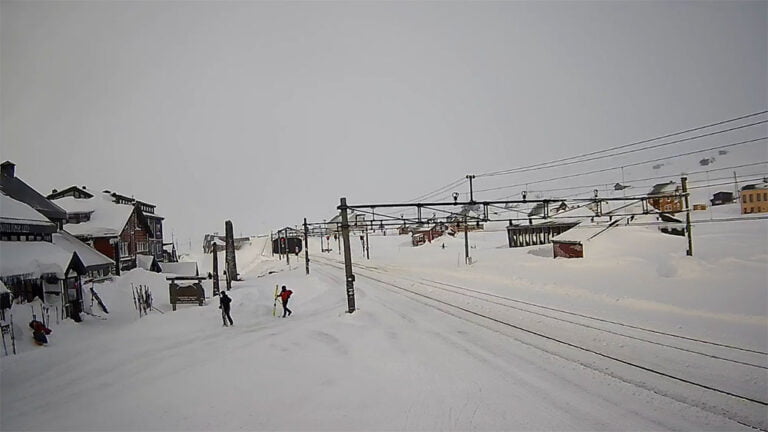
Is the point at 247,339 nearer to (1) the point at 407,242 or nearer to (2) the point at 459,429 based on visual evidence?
(2) the point at 459,429

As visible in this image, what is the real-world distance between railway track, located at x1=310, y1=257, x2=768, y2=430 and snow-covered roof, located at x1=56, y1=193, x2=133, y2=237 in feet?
93.8

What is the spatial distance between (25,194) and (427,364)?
18.7 meters

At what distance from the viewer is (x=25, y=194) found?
17.9 meters

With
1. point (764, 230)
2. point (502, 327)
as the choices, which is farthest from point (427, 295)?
point (764, 230)

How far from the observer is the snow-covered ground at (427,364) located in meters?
9.03

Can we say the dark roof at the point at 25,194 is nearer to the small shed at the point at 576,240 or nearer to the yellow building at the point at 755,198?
the small shed at the point at 576,240

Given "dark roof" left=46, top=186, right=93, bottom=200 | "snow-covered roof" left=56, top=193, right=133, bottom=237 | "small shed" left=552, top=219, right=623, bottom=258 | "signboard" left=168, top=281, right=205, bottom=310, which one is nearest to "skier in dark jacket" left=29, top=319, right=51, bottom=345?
"signboard" left=168, top=281, right=205, bottom=310

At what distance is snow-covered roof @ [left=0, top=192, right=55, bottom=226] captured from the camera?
463 inches

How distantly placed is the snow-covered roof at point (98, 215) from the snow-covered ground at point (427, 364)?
9225mm

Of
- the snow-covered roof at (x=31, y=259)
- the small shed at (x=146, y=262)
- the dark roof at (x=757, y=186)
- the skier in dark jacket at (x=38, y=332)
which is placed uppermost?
the dark roof at (x=757, y=186)

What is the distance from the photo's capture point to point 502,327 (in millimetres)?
16828

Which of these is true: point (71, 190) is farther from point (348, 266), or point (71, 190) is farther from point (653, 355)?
point (653, 355)

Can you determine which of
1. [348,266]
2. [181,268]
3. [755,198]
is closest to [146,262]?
[181,268]

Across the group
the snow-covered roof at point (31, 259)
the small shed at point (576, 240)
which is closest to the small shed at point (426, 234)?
the small shed at point (576, 240)
